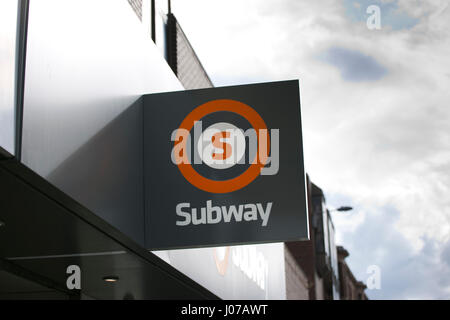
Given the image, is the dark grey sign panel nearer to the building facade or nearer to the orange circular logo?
the orange circular logo

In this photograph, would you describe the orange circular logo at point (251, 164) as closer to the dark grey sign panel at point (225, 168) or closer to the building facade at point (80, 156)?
the dark grey sign panel at point (225, 168)

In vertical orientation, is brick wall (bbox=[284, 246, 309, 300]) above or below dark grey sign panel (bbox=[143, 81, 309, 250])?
above

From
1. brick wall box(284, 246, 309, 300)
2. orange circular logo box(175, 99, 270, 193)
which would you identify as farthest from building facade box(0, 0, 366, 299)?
brick wall box(284, 246, 309, 300)

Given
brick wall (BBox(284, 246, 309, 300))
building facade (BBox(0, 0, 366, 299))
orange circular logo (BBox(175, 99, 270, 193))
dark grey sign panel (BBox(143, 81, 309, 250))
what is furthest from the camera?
brick wall (BBox(284, 246, 309, 300))

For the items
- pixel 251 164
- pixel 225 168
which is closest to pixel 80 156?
pixel 225 168

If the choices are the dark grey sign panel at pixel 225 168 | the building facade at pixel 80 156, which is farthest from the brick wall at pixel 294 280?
the dark grey sign panel at pixel 225 168

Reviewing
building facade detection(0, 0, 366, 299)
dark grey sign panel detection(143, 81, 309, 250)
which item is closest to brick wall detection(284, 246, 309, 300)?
building facade detection(0, 0, 366, 299)

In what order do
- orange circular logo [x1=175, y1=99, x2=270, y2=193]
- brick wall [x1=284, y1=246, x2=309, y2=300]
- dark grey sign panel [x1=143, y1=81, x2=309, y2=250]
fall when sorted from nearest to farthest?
dark grey sign panel [x1=143, y1=81, x2=309, y2=250], orange circular logo [x1=175, y1=99, x2=270, y2=193], brick wall [x1=284, y1=246, x2=309, y2=300]

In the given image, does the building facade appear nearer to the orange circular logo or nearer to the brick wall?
the orange circular logo

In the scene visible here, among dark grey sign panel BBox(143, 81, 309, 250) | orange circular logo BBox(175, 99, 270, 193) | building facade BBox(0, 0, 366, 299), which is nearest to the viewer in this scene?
building facade BBox(0, 0, 366, 299)

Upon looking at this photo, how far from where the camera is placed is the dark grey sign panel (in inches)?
250

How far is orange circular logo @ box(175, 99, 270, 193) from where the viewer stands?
649cm

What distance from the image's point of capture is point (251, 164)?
6.55 metres

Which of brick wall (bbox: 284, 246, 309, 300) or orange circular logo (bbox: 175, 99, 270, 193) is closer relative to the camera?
orange circular logo (bbox: 175, 99, 270, 193)
